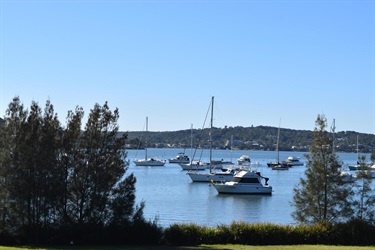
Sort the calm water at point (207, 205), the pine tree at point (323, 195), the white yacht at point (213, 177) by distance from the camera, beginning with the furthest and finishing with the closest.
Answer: the white yacht at point (213, 177) < the calm water at point (207, 205) < the pine tree at point (323, 195)

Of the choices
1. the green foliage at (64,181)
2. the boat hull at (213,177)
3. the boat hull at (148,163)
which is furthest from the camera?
the boat hull at (148,163)

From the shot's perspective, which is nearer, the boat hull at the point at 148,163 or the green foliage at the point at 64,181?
the green foliage at the point at 64,181

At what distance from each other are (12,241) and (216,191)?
53.7m

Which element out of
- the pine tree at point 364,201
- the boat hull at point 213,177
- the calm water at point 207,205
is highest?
the pine tree at point 364,201

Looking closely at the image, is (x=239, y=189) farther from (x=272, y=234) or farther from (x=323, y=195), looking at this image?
(x=272, y=234)

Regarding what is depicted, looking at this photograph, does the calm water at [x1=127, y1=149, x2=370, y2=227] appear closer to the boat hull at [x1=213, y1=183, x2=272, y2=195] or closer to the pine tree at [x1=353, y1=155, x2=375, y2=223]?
the boat hull at [x1=213, y1=183, x2=272, y2=195]

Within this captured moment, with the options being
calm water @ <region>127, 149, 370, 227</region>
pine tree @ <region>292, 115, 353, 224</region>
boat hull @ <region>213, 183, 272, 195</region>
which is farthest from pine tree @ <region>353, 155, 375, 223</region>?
boat hull @ <region>213, 183, 272, 195</region>

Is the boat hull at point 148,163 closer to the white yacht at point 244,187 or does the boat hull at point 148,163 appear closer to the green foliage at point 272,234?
the white yacht at point 244,187

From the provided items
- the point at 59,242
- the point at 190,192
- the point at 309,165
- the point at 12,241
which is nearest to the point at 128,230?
the point at 59,242

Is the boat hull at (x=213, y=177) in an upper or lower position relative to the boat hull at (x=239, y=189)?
upper

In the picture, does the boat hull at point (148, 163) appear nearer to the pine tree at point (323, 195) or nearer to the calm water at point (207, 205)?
the calm water at point (207, 205)

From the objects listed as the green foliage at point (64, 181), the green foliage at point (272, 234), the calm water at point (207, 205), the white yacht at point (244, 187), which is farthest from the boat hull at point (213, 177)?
the green foliage at point (64, 181)

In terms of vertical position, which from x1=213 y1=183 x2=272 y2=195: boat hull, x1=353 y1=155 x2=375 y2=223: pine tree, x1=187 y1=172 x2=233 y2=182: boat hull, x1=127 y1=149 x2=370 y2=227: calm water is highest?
x1=353 y1=155 x2=375 y2=223: pine tree

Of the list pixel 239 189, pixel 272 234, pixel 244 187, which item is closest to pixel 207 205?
pixel 239 189
